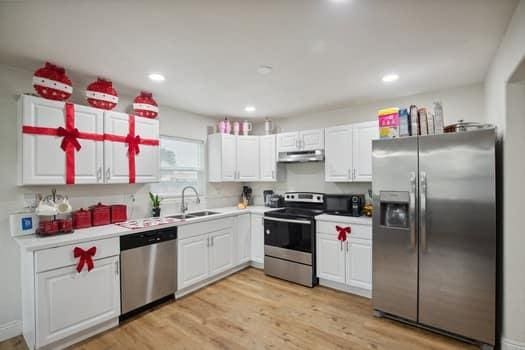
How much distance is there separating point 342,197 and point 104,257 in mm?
2911

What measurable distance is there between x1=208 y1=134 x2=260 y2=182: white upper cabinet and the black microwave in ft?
4.22

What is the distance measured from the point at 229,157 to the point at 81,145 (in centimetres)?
206

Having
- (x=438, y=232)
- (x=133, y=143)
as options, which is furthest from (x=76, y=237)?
(x=438, y=232)

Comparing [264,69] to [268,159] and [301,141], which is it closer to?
[301,141]

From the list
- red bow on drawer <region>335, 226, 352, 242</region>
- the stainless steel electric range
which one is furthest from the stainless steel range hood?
red bow on drawer <region>335, 226, 352, 242</region>

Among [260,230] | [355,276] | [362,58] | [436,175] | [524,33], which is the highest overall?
[362,58]

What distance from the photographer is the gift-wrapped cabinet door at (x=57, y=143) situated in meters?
2.18

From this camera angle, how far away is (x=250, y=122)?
15.4ft

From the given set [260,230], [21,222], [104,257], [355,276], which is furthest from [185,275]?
[355,276]

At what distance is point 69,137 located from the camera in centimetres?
240

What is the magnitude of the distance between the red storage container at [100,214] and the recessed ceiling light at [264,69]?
2.21 metres

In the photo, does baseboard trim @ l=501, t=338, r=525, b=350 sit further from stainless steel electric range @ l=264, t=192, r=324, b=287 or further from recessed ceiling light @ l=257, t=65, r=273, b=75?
recessed ceiling light @ l=257, t=65, r=273, b=75

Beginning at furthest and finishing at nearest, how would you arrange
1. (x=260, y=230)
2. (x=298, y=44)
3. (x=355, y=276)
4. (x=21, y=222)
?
(x=260, y=230)
(x=355, y=276)
(x=21, y=222)
(x=298, y=44)

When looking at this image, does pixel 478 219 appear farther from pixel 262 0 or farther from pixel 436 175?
pixel 262 0
